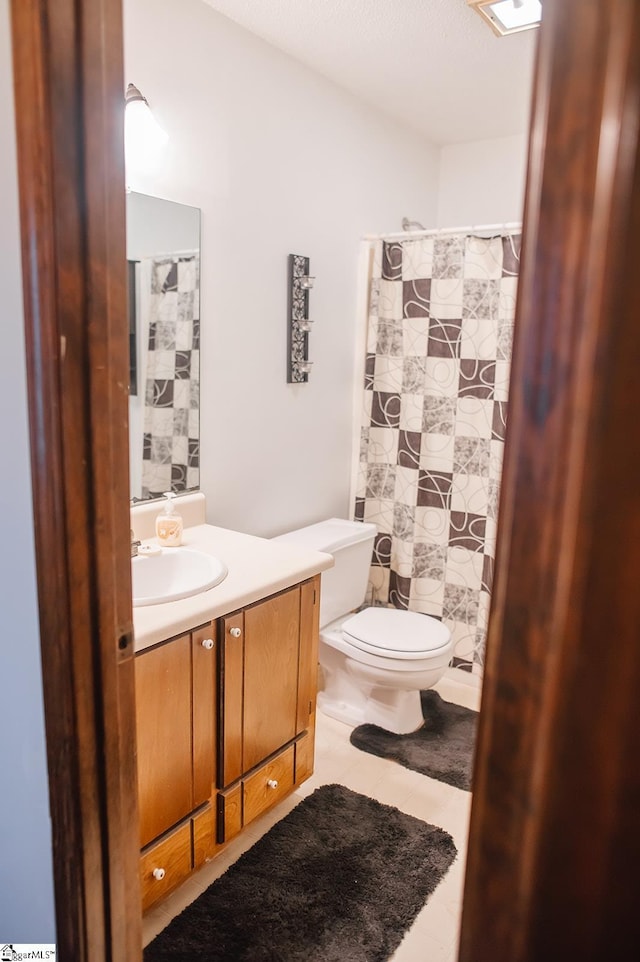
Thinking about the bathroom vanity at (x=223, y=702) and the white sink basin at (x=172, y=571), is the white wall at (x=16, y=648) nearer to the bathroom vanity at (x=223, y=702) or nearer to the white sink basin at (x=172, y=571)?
the bathroom vanity at (x=223, y=702)

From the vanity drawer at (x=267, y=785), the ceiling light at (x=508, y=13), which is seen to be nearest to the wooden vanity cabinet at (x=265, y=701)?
the vanity drawer at (x=267, y=785)

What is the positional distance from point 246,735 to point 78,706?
0.92 metres

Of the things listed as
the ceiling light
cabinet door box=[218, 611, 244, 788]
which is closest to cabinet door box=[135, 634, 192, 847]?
cabinet door box=[218, 611, 244, 788]

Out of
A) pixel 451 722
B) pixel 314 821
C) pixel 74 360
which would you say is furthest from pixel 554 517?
pixel 451 722

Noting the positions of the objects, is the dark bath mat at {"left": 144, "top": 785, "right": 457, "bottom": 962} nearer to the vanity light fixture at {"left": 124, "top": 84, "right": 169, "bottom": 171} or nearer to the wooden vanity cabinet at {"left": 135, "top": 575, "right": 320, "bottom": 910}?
the wooden vanity cabinet at {"left": 135, "top": 575, "right": 320, "bottom": 910}

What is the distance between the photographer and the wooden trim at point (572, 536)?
419 millimetres

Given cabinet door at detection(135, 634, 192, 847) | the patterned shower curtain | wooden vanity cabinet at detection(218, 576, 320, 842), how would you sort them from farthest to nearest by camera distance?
the patterned shower curtain < wooden vanity cabinet at detection(218, 576, 320, 842) < cabinet door at detection(135, 634, 192, 847)

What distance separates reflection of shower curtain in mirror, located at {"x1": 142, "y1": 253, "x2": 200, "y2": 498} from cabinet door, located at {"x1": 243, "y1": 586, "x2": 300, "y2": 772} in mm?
625

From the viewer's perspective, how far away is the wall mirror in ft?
6.86

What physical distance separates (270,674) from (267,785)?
350 millimetres

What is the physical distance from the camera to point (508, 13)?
77.6 inches

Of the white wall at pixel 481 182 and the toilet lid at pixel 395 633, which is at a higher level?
the white wall at pixel 481 182

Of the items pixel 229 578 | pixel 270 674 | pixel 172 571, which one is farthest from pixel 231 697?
pixel 172 571

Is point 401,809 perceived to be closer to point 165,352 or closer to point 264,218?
point 165,352
